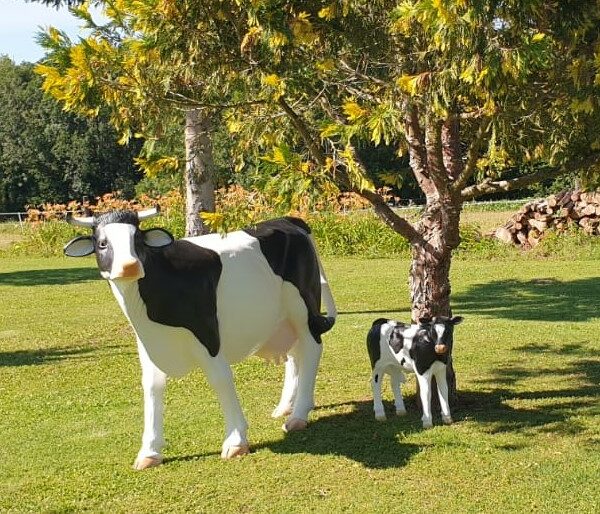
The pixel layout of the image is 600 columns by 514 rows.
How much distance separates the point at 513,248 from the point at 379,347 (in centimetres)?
1305

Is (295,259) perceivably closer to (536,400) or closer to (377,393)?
(377,393)

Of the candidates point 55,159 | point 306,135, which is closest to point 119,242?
point 306,135

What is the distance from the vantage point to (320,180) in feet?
17.6

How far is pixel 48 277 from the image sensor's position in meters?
18.8

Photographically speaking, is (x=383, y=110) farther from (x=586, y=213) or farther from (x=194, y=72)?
(x=586, y=213)

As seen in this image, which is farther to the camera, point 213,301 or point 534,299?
point 534,299

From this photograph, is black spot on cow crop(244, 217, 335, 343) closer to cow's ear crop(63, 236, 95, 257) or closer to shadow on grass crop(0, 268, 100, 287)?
cow's ear crop(63, 236, 95, 257)

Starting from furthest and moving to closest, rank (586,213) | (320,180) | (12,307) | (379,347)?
(586,213), (12,307), (379,347), (320,180)

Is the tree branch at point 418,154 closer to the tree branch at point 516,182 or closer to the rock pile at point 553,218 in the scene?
the tree branch at point 516,182

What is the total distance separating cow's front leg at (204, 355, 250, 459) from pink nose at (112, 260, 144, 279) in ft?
3.08

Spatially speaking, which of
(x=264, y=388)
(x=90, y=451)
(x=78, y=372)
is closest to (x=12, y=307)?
(x=78, y=372)

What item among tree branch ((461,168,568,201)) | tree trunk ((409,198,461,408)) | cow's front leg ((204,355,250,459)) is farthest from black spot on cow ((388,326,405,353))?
cow's front leg ((204,355,250,459))

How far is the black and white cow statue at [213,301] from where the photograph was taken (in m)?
5.51

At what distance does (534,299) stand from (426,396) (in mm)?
7308
